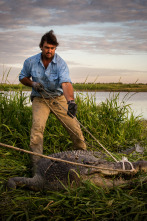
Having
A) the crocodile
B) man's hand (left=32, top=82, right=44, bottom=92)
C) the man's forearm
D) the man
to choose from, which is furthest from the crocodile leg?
man's hand (left=32, top=82, right=44, bottom=92)

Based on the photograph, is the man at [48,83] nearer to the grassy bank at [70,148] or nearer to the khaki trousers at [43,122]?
the khaki trousers at [43,122]

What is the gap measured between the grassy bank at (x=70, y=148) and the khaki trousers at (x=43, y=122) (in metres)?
0.27

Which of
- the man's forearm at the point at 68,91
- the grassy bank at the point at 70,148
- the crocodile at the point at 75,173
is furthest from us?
the man's forearm at the point at 68,91

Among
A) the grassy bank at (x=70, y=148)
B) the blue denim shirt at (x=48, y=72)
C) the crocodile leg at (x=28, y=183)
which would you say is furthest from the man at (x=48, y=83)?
the crocodile leg at (x=28, y=183)

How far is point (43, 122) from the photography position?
4.07 m

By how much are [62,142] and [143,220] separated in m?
2.86

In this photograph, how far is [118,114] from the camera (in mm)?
5441

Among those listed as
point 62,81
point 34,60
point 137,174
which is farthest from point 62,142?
point 137,174

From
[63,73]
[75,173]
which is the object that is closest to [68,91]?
[63,73]

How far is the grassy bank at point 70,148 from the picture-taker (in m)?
2.18

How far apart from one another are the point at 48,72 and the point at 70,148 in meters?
1.42

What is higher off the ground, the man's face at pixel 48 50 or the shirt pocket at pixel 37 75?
the man's face at pixel 48 50

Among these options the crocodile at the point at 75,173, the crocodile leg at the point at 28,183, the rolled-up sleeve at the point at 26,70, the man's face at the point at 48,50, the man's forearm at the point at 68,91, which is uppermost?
the man's face at the point at 48,50

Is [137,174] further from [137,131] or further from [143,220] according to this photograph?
[137,131]
